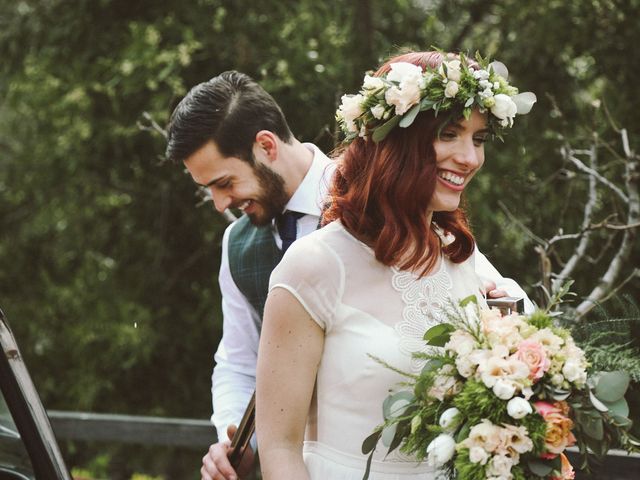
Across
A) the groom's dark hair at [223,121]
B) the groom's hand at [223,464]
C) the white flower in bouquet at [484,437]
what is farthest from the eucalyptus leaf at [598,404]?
the groom's dark hair at [223,121]

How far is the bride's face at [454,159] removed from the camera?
2.24 m

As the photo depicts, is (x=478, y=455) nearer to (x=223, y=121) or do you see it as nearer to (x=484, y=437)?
(x=484, y=437)

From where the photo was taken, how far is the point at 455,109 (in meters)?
2.24

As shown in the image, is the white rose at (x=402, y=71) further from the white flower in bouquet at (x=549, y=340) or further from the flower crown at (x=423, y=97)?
the white flower in bouquet at (x=549, y=340)

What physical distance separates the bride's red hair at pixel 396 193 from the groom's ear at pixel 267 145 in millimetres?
778

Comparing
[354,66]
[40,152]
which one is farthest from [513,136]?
[40,152]

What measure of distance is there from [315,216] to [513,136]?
2.71 metres

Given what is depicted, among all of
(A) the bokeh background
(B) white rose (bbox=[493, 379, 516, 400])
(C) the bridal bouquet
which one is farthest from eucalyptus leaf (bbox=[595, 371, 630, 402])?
(A) the bokeh background

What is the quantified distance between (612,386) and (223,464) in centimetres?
114

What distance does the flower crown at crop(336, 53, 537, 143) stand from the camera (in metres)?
2.21

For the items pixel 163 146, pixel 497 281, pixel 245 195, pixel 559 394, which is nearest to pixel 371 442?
pixel 559 394

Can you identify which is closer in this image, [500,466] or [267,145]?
[500,466]

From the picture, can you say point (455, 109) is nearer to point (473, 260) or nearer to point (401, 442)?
point (473, 260)

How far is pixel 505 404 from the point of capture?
1896 millimetres
